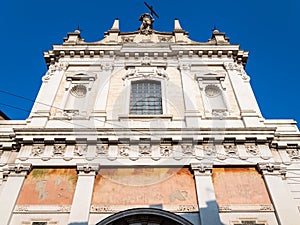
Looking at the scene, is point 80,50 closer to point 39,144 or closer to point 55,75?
point 55,75

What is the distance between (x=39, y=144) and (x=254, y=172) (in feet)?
29.0

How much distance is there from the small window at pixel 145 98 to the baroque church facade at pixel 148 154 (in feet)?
0.18

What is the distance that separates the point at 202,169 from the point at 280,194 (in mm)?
2942

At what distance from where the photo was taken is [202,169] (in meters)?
12.4

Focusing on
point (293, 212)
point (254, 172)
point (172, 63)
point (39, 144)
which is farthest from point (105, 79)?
point (293, 212)

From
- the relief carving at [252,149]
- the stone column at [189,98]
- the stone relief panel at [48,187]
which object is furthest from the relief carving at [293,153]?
the stone relief panel at [48,187]

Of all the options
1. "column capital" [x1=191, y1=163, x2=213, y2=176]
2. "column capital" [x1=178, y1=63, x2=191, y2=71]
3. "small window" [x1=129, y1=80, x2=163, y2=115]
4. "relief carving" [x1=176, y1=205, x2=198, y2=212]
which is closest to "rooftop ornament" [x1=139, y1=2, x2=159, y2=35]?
"column capital" [x1=178, y1=63, x2=191, y2=71]

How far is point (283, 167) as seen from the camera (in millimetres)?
12750

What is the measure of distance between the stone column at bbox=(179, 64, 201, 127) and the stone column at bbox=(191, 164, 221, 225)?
2.52m

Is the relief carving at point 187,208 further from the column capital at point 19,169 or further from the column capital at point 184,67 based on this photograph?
the column capital at point 184,67

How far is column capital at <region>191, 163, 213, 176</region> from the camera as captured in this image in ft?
40.3

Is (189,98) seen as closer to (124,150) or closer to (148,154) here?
(148,154)

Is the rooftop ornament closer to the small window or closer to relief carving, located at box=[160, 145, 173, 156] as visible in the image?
the small window

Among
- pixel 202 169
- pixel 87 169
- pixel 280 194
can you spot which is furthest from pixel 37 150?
pixel 280 194
